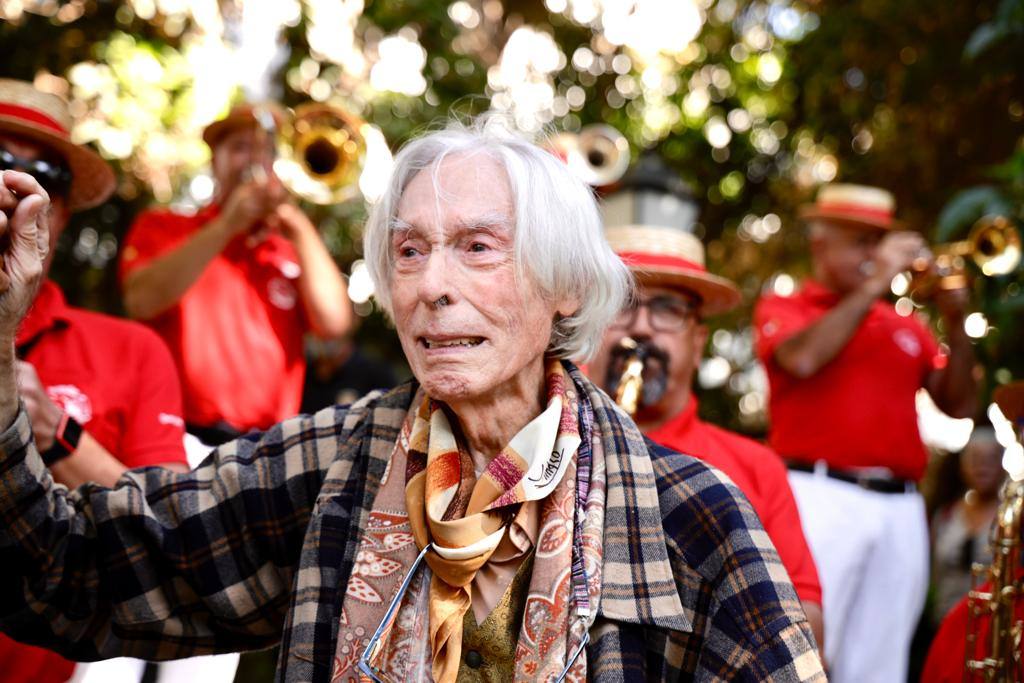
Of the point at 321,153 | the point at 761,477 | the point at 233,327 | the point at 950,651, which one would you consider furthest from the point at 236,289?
the point at 950,651

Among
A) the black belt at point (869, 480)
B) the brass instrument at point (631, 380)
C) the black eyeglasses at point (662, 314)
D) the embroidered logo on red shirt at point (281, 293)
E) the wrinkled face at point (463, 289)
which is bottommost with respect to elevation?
the wrinkled face at point (463, 289)

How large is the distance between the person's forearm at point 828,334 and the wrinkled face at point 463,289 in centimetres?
323

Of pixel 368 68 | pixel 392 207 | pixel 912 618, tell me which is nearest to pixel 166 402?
pixel 392 207

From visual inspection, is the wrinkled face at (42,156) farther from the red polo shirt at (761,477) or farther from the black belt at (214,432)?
the red polo shirt at (761,477)

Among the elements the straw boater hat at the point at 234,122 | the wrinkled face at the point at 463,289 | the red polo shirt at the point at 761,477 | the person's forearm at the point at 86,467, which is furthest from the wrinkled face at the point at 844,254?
the person's forearm at the point at 86,467

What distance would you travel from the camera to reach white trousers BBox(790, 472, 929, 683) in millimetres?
5211

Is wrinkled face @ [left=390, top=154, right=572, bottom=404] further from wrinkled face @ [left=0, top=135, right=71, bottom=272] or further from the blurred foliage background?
the blurred foliage background

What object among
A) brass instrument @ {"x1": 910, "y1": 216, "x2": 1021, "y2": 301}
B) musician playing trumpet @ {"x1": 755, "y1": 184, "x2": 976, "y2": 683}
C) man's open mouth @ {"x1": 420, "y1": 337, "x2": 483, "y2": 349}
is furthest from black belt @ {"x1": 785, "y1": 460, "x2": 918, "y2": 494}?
man's open mouth @ {"x1": 420, "y1": 337, "x2": 483, "y2": 349}

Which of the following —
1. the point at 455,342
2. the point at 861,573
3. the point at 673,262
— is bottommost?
the point at 455,342

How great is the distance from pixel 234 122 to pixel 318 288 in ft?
2.73

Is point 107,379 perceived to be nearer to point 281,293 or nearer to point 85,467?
point 85,467

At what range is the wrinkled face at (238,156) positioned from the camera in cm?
468

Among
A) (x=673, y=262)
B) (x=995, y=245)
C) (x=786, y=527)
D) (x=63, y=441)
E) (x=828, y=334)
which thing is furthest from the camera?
(x=828, y=334)

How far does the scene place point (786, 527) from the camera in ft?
11.8
